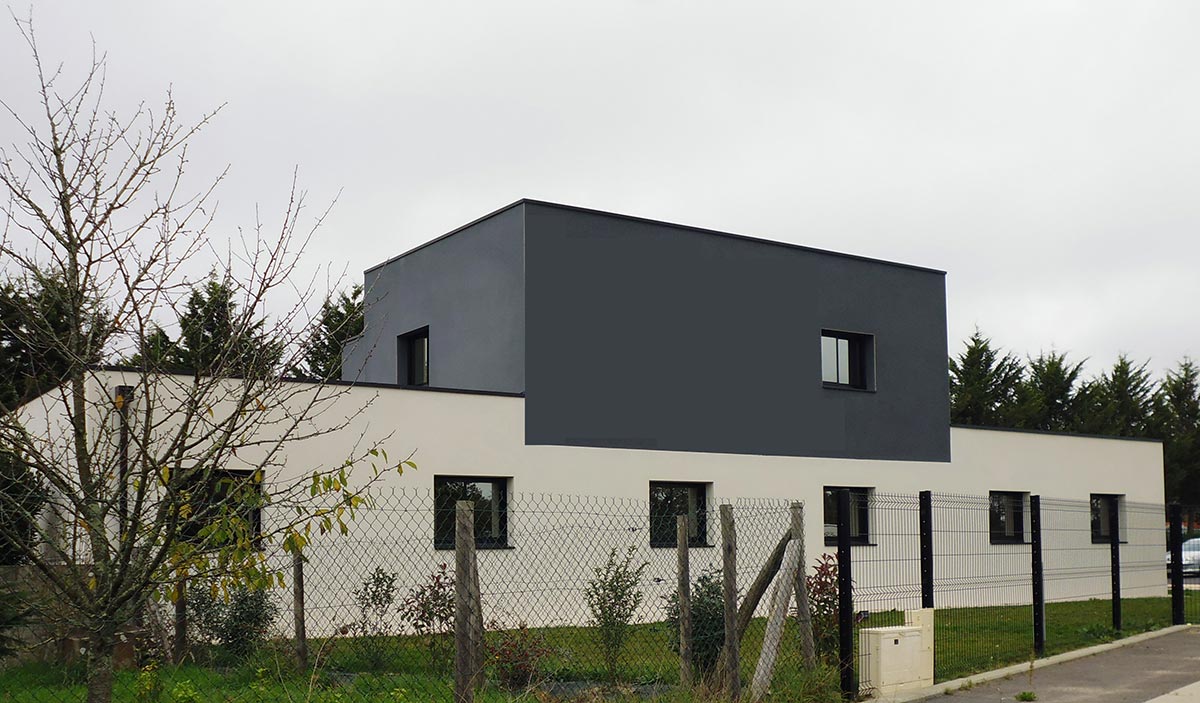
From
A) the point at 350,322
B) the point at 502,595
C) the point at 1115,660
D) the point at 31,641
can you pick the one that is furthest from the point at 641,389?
the point at 350,322

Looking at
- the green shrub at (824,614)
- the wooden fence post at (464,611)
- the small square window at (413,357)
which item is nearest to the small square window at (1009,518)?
the small square window at (413,357)

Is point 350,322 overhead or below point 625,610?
overhead

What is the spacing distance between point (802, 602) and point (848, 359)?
14439 mm

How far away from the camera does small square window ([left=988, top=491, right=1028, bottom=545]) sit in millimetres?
24625

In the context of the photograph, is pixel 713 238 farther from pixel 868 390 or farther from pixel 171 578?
pixel 171 578

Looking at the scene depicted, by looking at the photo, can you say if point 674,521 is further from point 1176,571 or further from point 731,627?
point 731,627

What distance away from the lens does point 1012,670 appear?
1262 cm

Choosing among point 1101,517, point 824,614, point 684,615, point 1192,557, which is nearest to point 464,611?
point 684,615

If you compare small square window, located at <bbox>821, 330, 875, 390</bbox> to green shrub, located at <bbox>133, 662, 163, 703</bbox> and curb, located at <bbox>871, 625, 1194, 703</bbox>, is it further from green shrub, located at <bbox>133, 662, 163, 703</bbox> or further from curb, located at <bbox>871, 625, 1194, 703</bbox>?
green shrub, located at <bbox>133, 662, 163, 703</bbox>

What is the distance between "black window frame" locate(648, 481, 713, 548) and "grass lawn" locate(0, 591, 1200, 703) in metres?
5.07

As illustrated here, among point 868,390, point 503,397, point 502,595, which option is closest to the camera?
point 502,595

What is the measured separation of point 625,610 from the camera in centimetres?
1136

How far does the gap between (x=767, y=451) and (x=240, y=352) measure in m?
17.5

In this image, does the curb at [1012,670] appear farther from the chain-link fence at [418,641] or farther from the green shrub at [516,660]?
the green shrub at [516,660]
